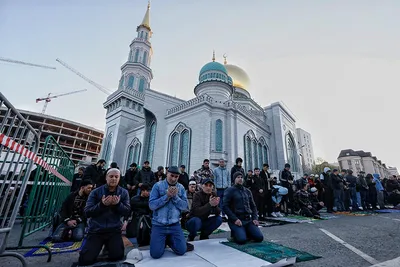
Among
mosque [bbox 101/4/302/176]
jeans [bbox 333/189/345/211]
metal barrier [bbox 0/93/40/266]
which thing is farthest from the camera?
mosque [bbox 101/4/302/176]

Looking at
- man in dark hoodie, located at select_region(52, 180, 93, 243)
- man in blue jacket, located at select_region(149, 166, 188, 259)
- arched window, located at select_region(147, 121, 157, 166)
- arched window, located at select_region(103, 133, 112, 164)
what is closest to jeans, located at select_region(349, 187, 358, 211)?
man in blue jacket, located at select_region(149, 166, 188, 259)

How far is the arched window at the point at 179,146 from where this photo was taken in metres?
18.5

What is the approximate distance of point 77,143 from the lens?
178ft

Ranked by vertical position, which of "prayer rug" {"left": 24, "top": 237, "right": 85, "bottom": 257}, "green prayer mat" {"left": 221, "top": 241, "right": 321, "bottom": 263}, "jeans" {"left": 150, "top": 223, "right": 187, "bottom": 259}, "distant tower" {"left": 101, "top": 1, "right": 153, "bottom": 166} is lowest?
"prayer rug" {"left": 24, "top": 237, "right": 85, "bottom": 257}

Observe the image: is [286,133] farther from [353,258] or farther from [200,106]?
[353,258]

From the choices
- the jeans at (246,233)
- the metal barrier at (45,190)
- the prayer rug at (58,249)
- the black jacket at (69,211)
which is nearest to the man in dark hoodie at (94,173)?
the metal barrier at (45,190)

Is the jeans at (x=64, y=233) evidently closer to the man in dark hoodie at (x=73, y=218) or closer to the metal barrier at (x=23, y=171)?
the man in dark hoodie at (x=73, y=218)

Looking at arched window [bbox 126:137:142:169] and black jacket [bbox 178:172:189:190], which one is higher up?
arched window [bbox 126:137:142:169]

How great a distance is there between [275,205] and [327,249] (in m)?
4.99

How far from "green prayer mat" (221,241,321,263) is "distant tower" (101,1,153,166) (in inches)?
907

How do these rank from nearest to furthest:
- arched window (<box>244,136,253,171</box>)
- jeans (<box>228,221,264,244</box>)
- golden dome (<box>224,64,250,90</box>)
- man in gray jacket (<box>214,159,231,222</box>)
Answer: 1. jeans (<box>228,221,264,244</box>)
2. man in gray jacket (<box>214,159,231,222</box>)
3. arched window (<box>244,136,253,171</box>)
4. golden dome (<box>224,64,250,90</box>)

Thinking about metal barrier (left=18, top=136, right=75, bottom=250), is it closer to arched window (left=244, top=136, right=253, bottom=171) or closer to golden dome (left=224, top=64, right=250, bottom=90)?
arched window (left=244, top=136, right=253, bottom=171)

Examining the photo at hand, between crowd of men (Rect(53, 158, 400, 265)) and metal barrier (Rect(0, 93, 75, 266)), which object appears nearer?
metal barrier (Rect(0, 93, 75, 266))

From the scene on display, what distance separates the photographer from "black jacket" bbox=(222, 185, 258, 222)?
4180 mm
